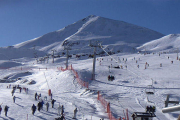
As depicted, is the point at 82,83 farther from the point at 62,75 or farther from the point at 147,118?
the point at 147,118

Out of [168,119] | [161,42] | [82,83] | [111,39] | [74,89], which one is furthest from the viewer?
[111,39]

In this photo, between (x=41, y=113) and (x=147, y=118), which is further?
(x=41, y=113)

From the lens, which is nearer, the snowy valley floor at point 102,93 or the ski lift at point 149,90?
the snowy valley floor at point 102,93

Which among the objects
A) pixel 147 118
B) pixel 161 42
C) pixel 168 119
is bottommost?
pixel 168 119

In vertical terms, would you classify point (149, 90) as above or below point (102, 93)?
above

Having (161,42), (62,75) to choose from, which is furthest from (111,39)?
(62,75)

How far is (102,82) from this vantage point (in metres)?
29.1

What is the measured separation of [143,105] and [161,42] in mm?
144659

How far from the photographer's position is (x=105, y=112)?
1571 centimetres

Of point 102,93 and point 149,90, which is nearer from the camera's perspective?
point 102,93

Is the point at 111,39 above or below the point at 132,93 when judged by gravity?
above

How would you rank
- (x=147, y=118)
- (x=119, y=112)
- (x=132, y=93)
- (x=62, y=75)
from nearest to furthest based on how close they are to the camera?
(x=147, y=118)
(x=119, y=112)
(x=132, y=93)
(x=62, y=75)

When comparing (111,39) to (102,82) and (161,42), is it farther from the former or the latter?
(102,82)

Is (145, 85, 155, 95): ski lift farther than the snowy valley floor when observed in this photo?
Yes
